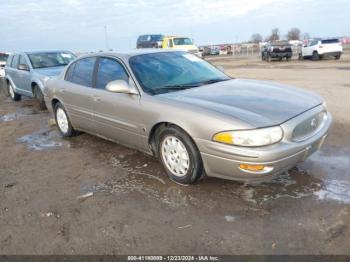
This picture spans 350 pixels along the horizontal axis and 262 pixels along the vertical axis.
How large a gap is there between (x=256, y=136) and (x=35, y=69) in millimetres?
8009

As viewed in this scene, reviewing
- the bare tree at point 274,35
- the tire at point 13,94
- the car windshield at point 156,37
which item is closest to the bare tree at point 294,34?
the bare tree at point 274,35

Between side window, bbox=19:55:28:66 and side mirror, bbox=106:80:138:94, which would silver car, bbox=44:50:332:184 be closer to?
side mirror, bbox=106:80:138:94

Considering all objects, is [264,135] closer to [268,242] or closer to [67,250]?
[268,242]

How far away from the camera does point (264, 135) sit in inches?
133

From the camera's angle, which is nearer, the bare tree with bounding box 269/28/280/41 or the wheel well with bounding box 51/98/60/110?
the wheel well with bounding box 51/98/60/110

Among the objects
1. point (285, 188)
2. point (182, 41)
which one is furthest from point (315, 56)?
point (285, 188)

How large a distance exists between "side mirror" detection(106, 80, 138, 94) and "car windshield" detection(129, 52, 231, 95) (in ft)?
0.51

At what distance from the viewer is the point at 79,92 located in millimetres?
5551

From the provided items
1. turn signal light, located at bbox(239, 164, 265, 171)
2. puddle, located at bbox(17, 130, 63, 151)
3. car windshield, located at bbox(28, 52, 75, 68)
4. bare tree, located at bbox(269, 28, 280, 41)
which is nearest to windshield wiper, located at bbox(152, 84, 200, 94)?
turn signal light, located at bbox(239, 164, 265, 171)

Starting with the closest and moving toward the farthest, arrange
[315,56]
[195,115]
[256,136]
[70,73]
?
[256,136]
[195,115]
[70,73]
[315,56]

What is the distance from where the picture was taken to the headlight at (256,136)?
338 centimetres

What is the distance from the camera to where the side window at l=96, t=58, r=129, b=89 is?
4.76 m

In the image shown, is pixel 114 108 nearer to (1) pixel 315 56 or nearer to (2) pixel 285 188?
(2) pixel 285 188

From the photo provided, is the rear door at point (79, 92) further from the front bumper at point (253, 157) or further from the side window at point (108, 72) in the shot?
the front bumper at point (253, 157)
